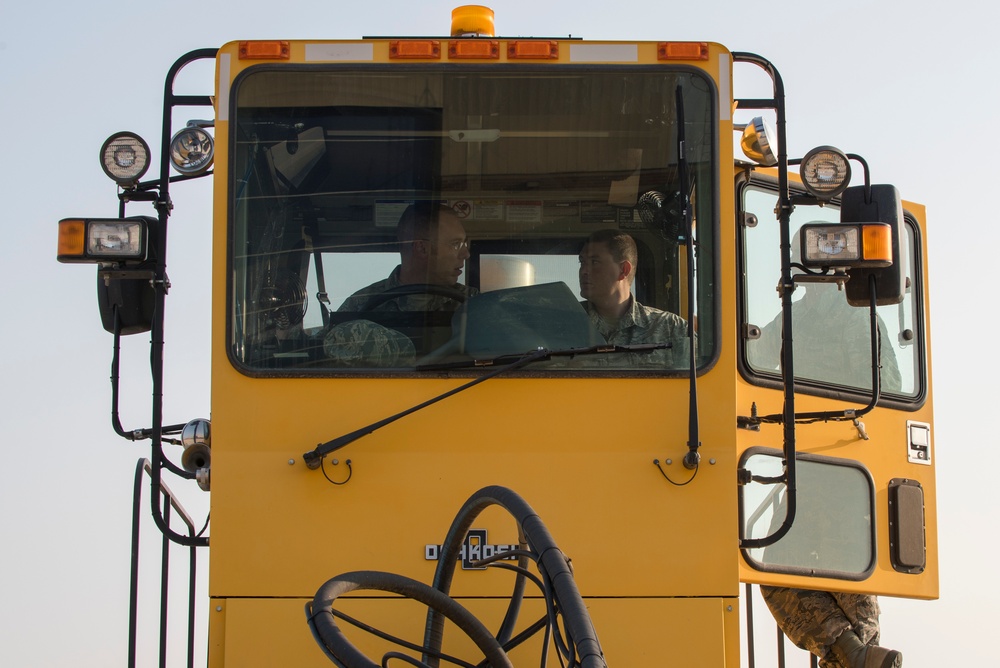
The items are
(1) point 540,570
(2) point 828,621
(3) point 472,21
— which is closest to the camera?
(1) point 540,570

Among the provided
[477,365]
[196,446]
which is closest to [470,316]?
[477,365]

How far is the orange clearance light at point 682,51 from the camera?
4.54m

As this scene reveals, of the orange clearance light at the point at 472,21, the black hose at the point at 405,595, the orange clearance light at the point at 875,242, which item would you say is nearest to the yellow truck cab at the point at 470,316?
the orange clearance light at the point at 875,242

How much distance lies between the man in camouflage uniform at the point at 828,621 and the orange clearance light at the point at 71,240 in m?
3.49

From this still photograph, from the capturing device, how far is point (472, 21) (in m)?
4.91

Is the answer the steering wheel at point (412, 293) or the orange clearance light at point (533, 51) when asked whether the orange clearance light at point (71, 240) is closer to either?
the steering wheel at point (412, 293)

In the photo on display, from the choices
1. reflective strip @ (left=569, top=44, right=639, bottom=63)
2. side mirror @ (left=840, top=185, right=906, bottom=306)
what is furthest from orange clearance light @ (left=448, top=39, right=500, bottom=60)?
side mirror @ (left=840, top=185, right=906, bottom=306)

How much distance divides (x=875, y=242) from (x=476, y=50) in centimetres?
150

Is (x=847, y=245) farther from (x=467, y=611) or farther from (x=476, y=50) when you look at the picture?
(x=467, y=611)

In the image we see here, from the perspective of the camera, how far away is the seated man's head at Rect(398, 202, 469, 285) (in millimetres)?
4422

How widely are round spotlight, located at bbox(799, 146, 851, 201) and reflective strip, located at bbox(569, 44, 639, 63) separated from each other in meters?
0.70

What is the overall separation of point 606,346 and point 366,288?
83cm

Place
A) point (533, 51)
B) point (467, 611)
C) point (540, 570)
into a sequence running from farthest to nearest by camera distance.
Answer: point (533, 51) < point (467, 611) < point (540, 570)

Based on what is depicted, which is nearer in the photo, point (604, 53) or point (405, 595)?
point (405, 595)
